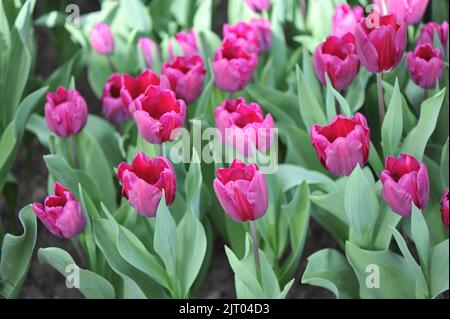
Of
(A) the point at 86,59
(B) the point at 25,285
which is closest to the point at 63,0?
(A) the point at 86,59

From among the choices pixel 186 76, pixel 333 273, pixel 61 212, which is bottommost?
pixel 333 273

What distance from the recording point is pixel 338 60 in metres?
1.24

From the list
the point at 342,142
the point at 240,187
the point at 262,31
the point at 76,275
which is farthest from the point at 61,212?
the point at 262,31

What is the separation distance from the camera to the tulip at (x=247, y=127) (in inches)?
45.8

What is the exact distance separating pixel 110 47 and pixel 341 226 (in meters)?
0.52

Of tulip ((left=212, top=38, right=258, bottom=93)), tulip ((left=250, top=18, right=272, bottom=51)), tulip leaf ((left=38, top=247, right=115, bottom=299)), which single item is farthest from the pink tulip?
tulip leaf ((left=38, top=247, right=115, bottom=299))

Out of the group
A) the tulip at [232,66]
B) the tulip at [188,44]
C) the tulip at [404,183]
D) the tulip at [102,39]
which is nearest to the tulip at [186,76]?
the tulip at [232,66]

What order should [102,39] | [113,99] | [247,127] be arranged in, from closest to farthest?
[247,127] < [113,99] < [102,39]

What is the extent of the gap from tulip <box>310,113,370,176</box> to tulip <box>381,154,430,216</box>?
0.13 feet

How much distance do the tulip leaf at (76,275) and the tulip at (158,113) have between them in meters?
0.20

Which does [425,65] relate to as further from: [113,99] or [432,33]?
[113,99]

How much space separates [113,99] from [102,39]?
0.16 m

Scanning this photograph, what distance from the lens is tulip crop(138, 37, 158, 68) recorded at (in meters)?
1.51

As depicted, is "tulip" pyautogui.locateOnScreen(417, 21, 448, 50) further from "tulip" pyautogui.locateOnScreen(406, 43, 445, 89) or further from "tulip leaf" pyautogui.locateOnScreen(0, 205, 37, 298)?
"tulip leaf" pyautogui.locateOnScreen(0, 205, 37, 298)
